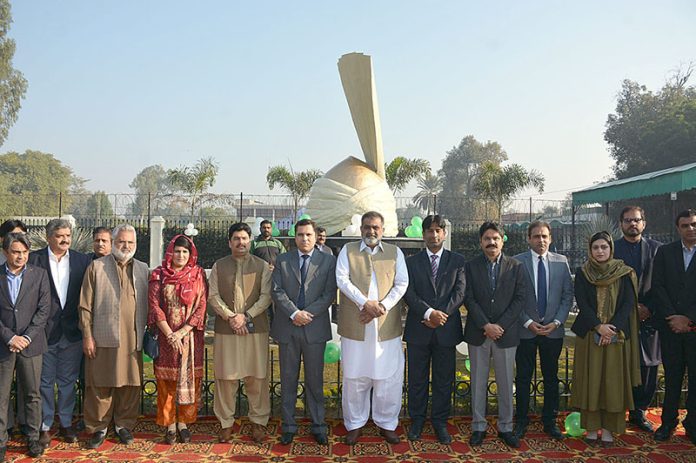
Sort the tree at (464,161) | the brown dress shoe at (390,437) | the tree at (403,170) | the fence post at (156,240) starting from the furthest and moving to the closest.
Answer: the tree at (464,161)
the tree at (403,170)
the fence post at (156,240)
the brown dress shoe at (390,437)

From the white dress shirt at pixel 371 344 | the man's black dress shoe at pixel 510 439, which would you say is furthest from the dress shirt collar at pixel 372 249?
the man's black dress shoe at pixel 510 439

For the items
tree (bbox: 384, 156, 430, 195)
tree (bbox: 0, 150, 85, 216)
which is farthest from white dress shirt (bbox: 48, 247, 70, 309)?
tree (bbox: 0, 150, 85, 216)

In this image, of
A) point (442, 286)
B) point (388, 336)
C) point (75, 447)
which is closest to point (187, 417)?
point (75, 447)

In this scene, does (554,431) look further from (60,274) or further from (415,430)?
(60,274)

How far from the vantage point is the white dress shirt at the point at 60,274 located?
11.8 ft

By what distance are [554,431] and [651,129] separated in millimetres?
23887

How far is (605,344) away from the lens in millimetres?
3516

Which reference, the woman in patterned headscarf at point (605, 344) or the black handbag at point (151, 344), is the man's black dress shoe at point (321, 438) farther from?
the woman in patterned headscarf at point (605, 344)

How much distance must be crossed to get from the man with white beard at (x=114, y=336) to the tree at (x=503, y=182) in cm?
1654

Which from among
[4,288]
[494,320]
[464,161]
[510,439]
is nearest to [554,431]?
[510,439]

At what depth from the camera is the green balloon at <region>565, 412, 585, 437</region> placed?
370 centimetres

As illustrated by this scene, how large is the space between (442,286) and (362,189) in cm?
552

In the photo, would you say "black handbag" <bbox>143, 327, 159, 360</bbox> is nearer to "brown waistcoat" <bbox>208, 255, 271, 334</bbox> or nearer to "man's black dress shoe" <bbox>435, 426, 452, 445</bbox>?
"brown waistcoat" <bbox>208, 255, 271, 334</bbox>

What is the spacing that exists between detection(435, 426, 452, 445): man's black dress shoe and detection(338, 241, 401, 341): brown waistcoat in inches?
26.5
